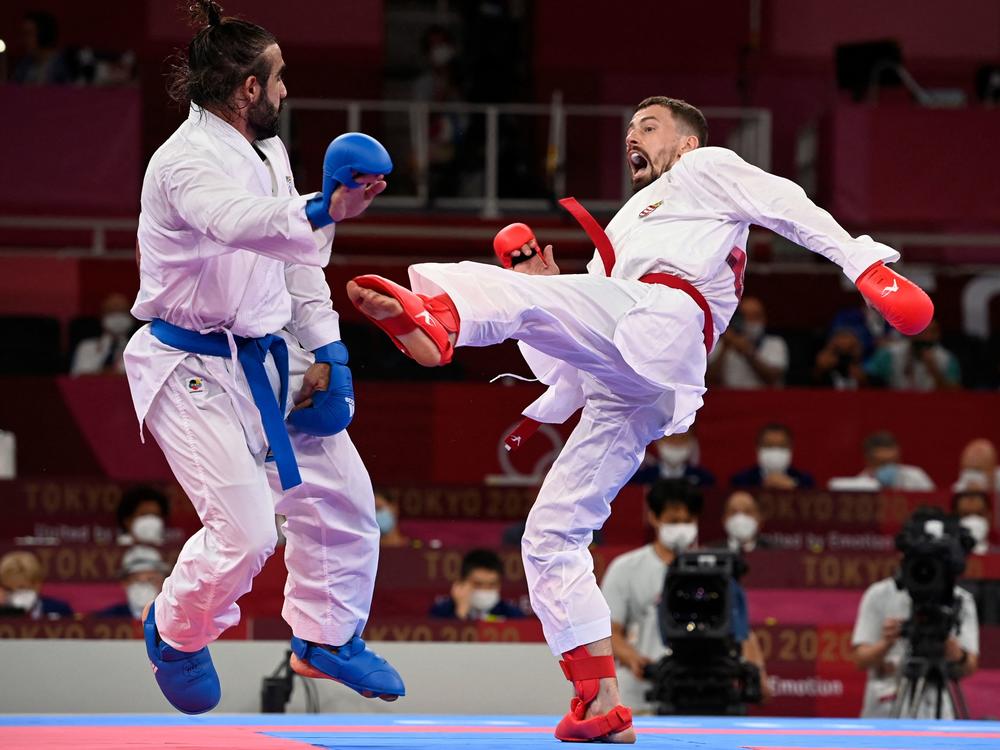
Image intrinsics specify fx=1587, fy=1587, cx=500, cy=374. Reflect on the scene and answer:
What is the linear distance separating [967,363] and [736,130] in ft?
7.99

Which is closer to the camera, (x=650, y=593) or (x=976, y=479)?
(x=650, y=593)

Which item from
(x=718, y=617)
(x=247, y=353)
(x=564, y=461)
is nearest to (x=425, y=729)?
(x=564, y=461)

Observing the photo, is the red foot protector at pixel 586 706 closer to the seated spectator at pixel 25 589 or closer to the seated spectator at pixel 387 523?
the seated spectator at pixel 25 589

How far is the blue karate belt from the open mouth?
1261 millimetres

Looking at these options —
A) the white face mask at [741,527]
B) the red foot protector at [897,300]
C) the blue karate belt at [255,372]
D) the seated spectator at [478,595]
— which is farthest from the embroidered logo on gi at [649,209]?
the white face mask at [741,527]

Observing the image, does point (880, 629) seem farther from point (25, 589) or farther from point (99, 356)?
point (99, 356)

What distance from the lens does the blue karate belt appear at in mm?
3928

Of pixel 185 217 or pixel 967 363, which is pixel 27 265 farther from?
pixel 185 217

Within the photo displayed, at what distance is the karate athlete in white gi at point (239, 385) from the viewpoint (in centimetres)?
383

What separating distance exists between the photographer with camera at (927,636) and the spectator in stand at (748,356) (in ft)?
10.8

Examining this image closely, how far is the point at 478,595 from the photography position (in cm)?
725

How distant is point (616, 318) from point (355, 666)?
44.4 inches

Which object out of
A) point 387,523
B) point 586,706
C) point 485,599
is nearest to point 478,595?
point 485,599

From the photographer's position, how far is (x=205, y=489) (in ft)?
12.6
